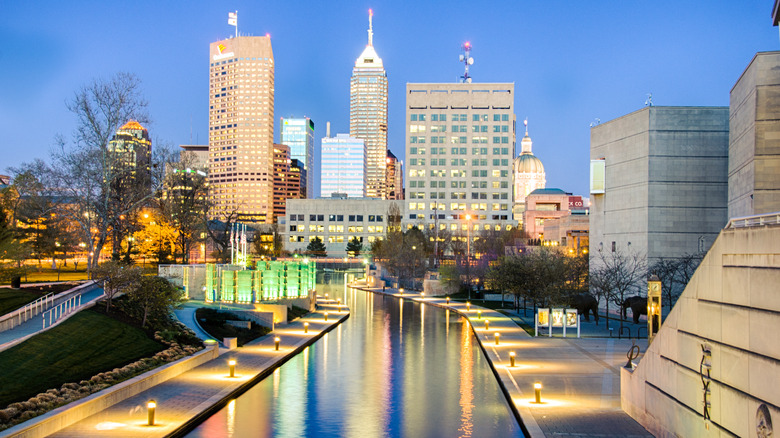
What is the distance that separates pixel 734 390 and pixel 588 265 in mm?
46752

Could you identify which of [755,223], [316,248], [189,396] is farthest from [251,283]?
[316,248]

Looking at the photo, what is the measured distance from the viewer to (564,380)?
23.2m

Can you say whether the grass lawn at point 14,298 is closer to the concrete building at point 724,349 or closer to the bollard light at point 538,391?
the bollard light at point 538,391

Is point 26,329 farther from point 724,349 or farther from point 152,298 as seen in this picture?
point 724,349

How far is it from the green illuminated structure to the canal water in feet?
25.7

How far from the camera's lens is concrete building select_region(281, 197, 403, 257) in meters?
172

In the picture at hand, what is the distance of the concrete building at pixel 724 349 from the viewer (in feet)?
37.3

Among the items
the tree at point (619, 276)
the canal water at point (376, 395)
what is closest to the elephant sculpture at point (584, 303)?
the tree at point (619, 276)

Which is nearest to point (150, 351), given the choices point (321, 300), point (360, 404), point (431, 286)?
point (360, 404)

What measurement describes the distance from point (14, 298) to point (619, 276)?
125ft

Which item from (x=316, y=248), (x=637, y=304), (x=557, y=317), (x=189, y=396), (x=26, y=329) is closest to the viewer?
(x=189, y=396)

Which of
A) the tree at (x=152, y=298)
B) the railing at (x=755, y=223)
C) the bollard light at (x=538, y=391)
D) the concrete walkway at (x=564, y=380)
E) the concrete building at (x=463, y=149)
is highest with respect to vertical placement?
the concrete building at (x=463, y=149)

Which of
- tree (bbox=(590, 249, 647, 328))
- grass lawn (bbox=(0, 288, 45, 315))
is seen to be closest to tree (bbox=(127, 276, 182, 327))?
grass lawn (bbox=(0, 288, 45, 315))

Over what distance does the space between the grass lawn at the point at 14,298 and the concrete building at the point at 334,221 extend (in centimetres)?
14123
